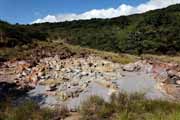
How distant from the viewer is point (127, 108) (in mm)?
9289

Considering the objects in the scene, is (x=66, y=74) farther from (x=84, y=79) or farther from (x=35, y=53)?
(x=35, y=53)

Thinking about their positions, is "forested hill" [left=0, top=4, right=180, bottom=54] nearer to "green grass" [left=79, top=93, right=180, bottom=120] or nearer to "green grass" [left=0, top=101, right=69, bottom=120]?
"green grass" [left=0, top=101, right=69, bottom=120]

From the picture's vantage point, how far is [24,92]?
1238cm

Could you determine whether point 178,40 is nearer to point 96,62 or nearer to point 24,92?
point 96,62

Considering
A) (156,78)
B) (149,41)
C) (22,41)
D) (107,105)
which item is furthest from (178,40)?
(107,105)

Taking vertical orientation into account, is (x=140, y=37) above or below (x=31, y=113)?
above

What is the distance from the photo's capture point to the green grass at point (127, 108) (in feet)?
28.6

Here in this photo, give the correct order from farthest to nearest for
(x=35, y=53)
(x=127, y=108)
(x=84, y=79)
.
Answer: (x=35, y=53)
(x=84, y=79)
(x=127, y=108)

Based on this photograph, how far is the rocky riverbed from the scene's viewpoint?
38.4 ft

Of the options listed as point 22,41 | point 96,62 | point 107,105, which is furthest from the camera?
point 22,41

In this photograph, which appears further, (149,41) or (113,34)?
(113,34)

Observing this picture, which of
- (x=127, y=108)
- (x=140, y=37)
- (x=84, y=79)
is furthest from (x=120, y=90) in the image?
(x=140, y=37)

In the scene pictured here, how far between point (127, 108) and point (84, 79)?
4146 millimetres

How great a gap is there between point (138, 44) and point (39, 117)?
141 feet
